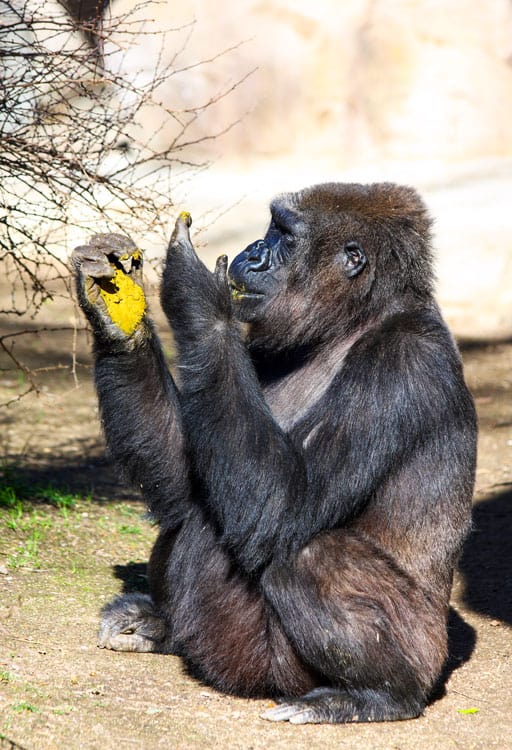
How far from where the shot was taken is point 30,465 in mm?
6707

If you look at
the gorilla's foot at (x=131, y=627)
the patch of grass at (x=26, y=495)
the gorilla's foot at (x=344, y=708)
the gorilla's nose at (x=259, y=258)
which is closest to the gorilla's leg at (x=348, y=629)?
the gorilla's foot at (x=344, y=708)

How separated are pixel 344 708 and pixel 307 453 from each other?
38.7 inches

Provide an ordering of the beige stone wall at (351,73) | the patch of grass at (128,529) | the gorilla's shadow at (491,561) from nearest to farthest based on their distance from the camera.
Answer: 1. the gorilla's shadow at (491,561)
2. the patch of grass at (128,529)
3. the beige stone wall at (351,73)

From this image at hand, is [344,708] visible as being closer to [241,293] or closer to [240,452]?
[240,452]

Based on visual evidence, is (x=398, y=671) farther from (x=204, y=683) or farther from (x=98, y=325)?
(x=98, y=325)

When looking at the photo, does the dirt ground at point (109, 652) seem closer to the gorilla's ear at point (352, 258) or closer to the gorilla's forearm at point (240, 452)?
the gorilla's forearm at point (240, 452)

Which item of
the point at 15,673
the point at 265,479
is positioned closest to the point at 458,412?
the point at 265,479

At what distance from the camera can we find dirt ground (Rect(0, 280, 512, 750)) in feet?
11.5

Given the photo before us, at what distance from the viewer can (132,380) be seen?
396 cm

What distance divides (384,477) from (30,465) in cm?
352

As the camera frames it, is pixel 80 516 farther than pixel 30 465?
No

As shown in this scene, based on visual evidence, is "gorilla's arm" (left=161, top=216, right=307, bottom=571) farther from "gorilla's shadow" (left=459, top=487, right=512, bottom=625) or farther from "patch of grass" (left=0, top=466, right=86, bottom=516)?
"patch of grass" (left=0, top=466, right=86, bottom=516)

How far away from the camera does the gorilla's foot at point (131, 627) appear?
4297 mm

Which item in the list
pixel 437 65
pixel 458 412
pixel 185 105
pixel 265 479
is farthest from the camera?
pixel 185 105
